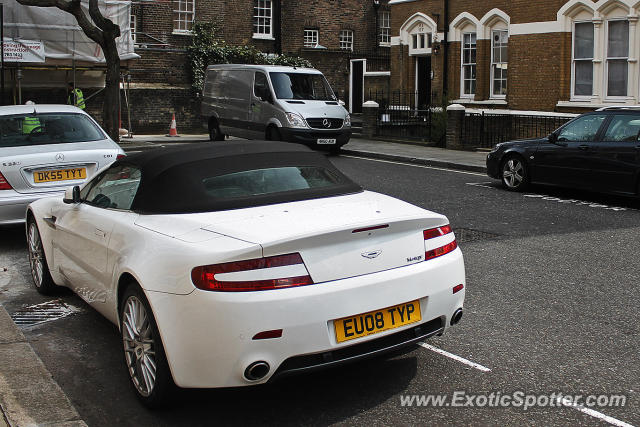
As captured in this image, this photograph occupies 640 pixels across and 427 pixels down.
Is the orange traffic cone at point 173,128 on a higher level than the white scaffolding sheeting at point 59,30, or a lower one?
lower

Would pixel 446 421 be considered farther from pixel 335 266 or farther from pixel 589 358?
pixel 589 358

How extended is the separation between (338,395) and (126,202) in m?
1.91

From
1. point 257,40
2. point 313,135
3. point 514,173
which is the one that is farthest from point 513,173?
point 257,40

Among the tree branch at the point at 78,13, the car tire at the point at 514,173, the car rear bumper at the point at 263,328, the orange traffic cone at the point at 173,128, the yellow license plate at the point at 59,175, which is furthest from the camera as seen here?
the orange traffic cone at the point at 173,128

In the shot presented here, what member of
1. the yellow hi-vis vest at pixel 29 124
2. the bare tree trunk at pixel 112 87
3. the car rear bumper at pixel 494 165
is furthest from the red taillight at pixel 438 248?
the bare tree trunk at pixel 112 87

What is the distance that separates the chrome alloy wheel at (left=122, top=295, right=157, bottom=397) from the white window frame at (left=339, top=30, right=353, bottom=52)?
33.2 metres

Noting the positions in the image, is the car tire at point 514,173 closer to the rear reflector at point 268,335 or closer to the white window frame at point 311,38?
the rear reflector at point 268,335

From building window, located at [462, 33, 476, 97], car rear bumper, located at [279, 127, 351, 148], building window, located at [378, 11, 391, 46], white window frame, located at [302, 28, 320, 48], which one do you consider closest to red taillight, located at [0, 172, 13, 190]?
car rear bumper, located at [279, 127, 351, 148]

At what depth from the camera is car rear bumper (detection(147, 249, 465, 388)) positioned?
399cm

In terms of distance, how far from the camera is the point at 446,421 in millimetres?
4289

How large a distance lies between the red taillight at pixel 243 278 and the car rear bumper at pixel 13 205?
5067mm

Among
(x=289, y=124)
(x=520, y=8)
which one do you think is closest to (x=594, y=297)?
(x=289, y=124)

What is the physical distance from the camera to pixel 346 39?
36969mm

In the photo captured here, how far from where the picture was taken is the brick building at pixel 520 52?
829 inches
